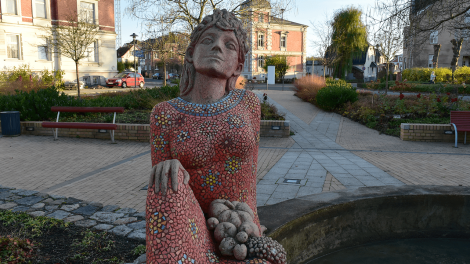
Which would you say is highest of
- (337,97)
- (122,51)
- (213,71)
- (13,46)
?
(122,51)

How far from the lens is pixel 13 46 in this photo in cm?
2769

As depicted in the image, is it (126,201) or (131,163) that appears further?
(131,163)

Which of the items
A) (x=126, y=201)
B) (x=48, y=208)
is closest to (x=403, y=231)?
(x=126, y=201)

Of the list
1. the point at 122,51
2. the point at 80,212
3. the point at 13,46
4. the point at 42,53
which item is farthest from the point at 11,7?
the point at 122,51

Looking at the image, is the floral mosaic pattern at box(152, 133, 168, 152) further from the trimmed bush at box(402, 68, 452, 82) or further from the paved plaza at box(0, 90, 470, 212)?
the trimmed bush at box(402, 68, 452, 82)

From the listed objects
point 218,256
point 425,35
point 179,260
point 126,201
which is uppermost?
point 425,35

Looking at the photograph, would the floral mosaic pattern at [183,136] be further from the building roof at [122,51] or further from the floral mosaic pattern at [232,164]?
the building roof at [122,51]

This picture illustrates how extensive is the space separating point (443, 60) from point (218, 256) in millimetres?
45231

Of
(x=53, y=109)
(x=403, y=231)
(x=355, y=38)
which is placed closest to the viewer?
(x=403, y=231)

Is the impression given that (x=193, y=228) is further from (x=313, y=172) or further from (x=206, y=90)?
(x=313, y=172)

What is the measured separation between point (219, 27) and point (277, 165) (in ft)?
17.5

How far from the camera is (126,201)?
519cm

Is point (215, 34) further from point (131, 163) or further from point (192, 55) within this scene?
point (131, 163)

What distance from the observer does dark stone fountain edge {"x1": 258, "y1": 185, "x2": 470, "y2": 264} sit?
3176mm
